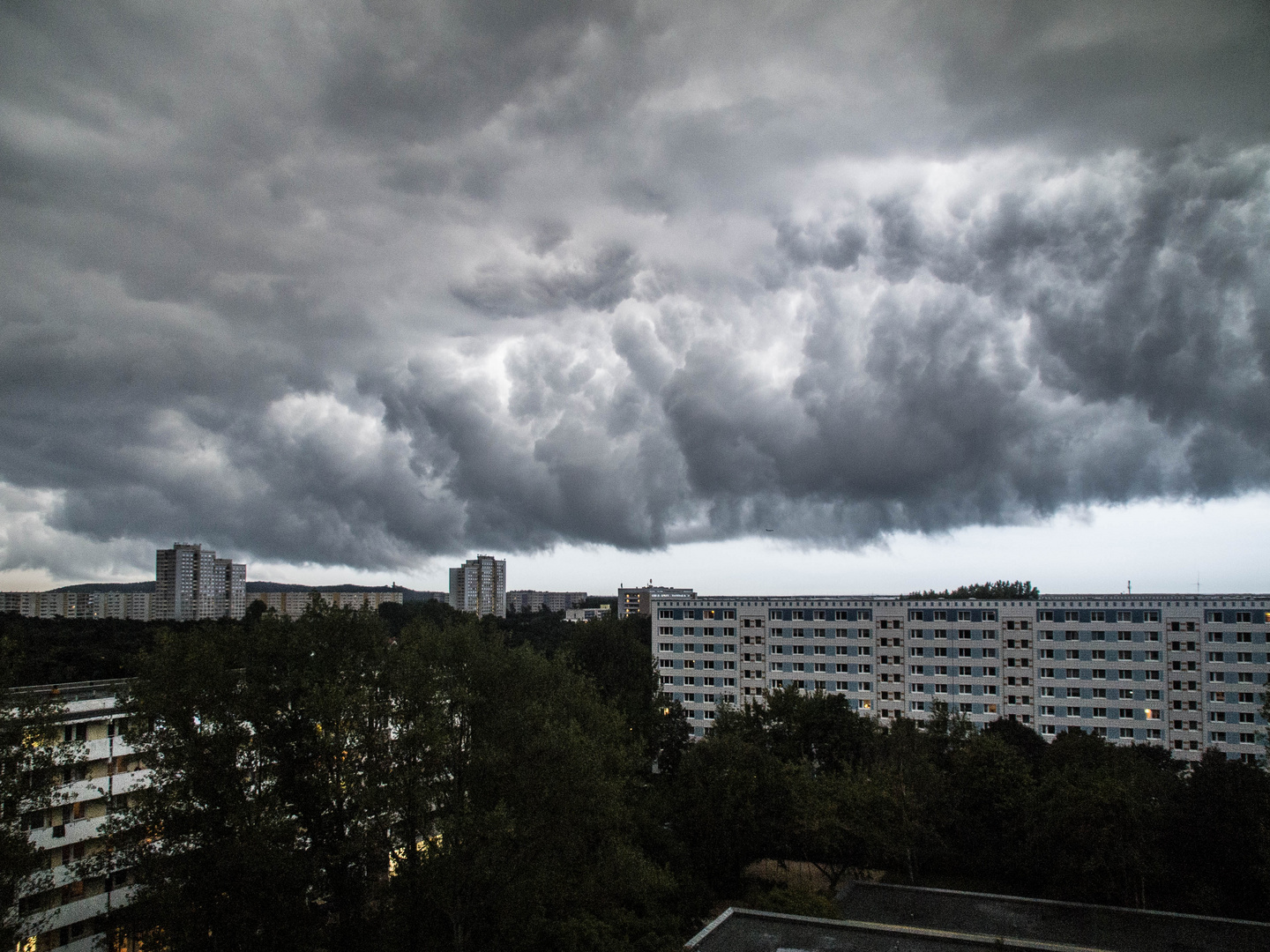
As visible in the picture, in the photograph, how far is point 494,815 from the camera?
794 inches

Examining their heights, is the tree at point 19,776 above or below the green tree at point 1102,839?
above

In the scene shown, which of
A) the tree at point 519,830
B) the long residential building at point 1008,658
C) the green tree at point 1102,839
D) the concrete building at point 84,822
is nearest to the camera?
the tree at point 519,830

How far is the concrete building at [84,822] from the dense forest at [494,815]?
754cm

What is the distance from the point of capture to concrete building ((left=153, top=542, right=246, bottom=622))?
18238cm

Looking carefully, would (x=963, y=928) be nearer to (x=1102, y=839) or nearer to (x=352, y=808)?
(x=1102, y=839)

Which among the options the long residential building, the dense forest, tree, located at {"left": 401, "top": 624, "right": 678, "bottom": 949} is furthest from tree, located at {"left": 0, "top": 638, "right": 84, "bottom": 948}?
the long residential building

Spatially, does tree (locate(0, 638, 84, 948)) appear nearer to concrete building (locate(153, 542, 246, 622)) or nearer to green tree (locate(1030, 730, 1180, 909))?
green tree (locate(1030, 730, 1180, 909))

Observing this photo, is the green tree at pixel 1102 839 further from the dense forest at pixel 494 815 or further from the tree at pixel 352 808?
the tree at pixel 352 808

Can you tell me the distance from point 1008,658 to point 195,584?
186238 mm

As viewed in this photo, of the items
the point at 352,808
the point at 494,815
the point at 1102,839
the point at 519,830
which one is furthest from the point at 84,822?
the point at 1102,839

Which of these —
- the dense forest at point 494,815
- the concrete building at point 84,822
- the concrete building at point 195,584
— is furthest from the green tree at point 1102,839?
the concrete building at point 195,584

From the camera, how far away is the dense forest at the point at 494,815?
20.2 meters

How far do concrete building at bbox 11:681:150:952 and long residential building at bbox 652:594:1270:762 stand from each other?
3557cm

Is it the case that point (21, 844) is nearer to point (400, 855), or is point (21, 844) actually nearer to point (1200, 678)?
point (400, 855)
